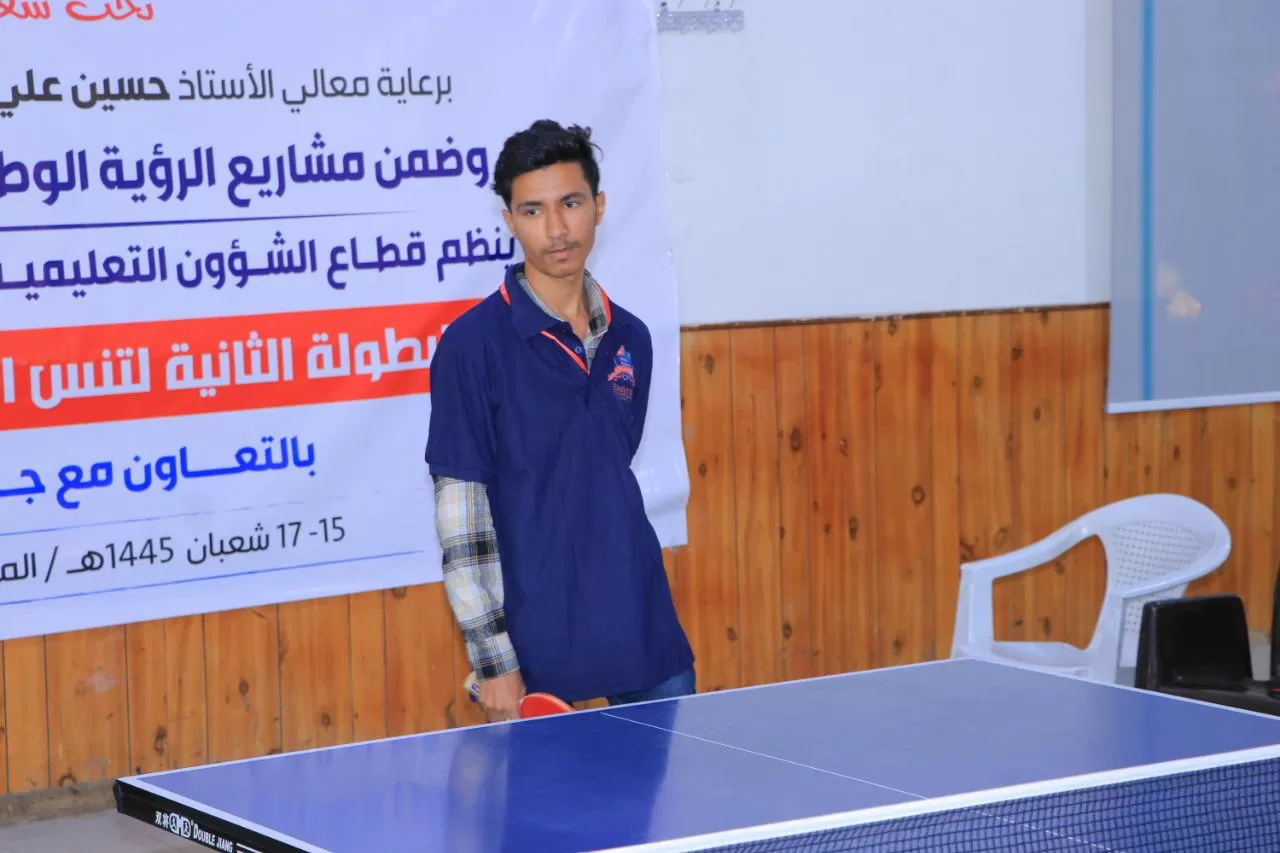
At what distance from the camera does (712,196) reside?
18.3 ft

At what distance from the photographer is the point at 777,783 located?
2551mm

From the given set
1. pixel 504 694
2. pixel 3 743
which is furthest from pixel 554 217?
pixel 3 743

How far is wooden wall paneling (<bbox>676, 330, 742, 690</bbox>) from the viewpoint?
5.59 m

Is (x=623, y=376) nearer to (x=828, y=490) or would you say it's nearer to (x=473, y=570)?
(x=473, y=570)

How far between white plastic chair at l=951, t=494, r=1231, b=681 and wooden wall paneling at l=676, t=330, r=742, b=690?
78 centimetres

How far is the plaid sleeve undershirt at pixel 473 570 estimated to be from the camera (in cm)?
321

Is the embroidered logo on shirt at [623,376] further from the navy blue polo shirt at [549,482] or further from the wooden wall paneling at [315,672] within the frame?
the wooden wall paneling at [315,672]

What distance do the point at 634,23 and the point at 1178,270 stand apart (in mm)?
2201

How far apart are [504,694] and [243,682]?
1984 mm

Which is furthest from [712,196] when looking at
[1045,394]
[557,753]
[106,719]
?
[557,753]

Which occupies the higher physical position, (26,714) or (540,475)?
(540,475)

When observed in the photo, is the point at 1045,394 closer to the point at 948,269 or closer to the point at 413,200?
the point at 948,269

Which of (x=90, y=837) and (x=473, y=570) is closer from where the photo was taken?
(x=473, y=570)

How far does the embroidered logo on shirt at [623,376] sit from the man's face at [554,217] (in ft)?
0.73
